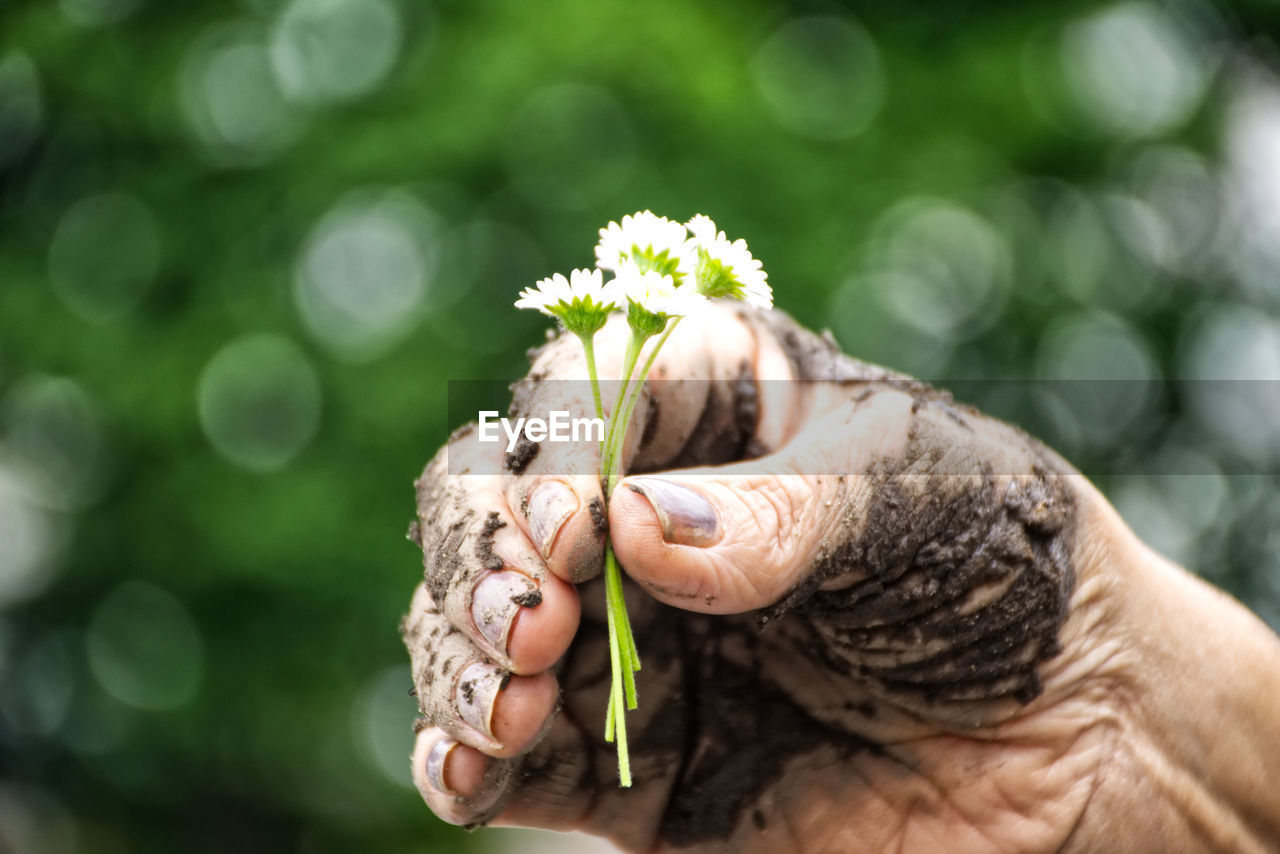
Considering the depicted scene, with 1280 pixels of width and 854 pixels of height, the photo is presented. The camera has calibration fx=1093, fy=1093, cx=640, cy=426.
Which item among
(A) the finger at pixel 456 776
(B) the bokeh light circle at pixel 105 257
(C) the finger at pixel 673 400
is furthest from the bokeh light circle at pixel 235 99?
(A) the finger at pixel 456 776

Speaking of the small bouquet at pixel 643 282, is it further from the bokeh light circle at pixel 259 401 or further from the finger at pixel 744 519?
the bokeh light circle at pixel 259 401

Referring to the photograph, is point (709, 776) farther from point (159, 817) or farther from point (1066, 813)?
point (159, 817)

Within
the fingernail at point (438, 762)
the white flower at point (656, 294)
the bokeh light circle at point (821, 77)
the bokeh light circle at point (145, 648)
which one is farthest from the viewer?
the bokeh light circle at point (145, 648)

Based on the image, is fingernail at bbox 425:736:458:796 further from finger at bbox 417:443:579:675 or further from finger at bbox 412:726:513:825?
finger at bbox 417:443:579:675

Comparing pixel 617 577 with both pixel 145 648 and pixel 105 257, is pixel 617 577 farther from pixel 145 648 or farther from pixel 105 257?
pixel 105 257

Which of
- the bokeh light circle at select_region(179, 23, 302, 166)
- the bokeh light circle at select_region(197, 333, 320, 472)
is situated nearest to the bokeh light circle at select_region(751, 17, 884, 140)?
the bokeh light circle at select_region(179, 23, 302, 166)

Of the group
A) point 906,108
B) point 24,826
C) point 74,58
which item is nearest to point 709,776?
point 906,108
